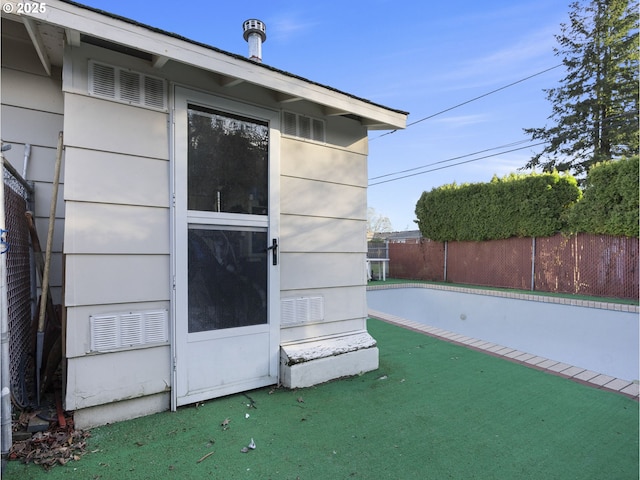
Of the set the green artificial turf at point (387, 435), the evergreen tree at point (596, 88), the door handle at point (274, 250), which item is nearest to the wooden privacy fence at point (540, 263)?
the green artificial turf at point (387, 435)

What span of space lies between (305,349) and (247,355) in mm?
494

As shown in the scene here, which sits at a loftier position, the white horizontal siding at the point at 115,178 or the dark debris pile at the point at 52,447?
the white horizontal siding at the point at 115,178

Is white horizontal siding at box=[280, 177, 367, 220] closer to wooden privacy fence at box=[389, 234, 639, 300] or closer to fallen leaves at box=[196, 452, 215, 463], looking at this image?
fallen leaves at box=[196, 452, 215, 463]

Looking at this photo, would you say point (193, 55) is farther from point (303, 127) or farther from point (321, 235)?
point (321, 235)

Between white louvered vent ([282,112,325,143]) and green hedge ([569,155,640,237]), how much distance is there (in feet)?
26.0

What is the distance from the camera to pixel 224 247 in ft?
8.34

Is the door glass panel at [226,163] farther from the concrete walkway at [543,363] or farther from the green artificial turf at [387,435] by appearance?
the concrete walkway at [543,363]

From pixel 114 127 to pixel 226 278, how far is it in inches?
49.2

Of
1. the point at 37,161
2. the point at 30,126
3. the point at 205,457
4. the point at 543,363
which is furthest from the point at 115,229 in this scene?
the point at 543,363

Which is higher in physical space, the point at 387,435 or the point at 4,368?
the point at 4,368

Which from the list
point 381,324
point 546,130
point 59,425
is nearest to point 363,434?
point 59,425

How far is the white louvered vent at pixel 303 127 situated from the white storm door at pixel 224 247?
136 millimetres

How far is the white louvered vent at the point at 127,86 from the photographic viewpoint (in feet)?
6.85

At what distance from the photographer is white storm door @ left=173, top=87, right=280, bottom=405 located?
92.5 inches
